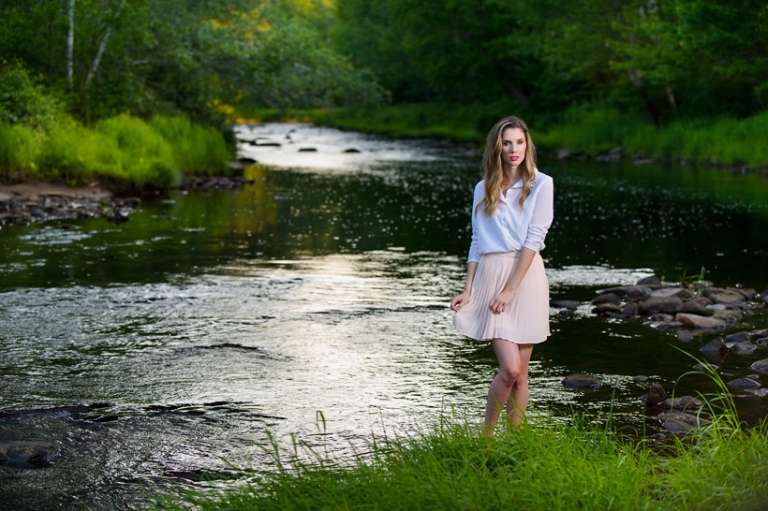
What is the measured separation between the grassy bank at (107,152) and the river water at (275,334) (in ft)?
8.23

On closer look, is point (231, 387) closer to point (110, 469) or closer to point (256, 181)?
point (110, 469)

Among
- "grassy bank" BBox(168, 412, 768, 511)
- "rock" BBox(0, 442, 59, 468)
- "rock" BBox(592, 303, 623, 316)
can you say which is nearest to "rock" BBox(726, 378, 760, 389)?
"grassy bank" BBox(168, 412, 768, 511)

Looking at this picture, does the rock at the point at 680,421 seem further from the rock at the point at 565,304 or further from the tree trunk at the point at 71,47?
the tree trunk at the point at 71,47

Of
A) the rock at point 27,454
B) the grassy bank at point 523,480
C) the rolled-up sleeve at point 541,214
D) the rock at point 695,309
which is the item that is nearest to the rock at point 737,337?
the rock at point 695,309

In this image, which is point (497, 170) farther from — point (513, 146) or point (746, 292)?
point (746, 292)

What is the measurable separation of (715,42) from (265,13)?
1304cm

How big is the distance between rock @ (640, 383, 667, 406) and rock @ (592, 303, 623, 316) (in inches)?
139

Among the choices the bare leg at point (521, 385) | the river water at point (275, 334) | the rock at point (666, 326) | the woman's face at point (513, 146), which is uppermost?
the woman's face at point (513, 146)

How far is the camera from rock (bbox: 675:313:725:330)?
1059 centimetres

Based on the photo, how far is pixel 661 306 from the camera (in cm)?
1125

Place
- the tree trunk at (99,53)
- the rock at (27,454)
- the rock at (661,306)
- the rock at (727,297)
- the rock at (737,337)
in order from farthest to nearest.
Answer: the tree trunk at (99,53)
the rock at (727,297)
the rock at (661,306)
the rock at (737,337)
the rock at (27,454)

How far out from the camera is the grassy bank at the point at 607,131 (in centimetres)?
3428

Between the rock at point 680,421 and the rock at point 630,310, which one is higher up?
the rock at point 680,421

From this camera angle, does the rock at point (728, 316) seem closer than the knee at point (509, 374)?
No
